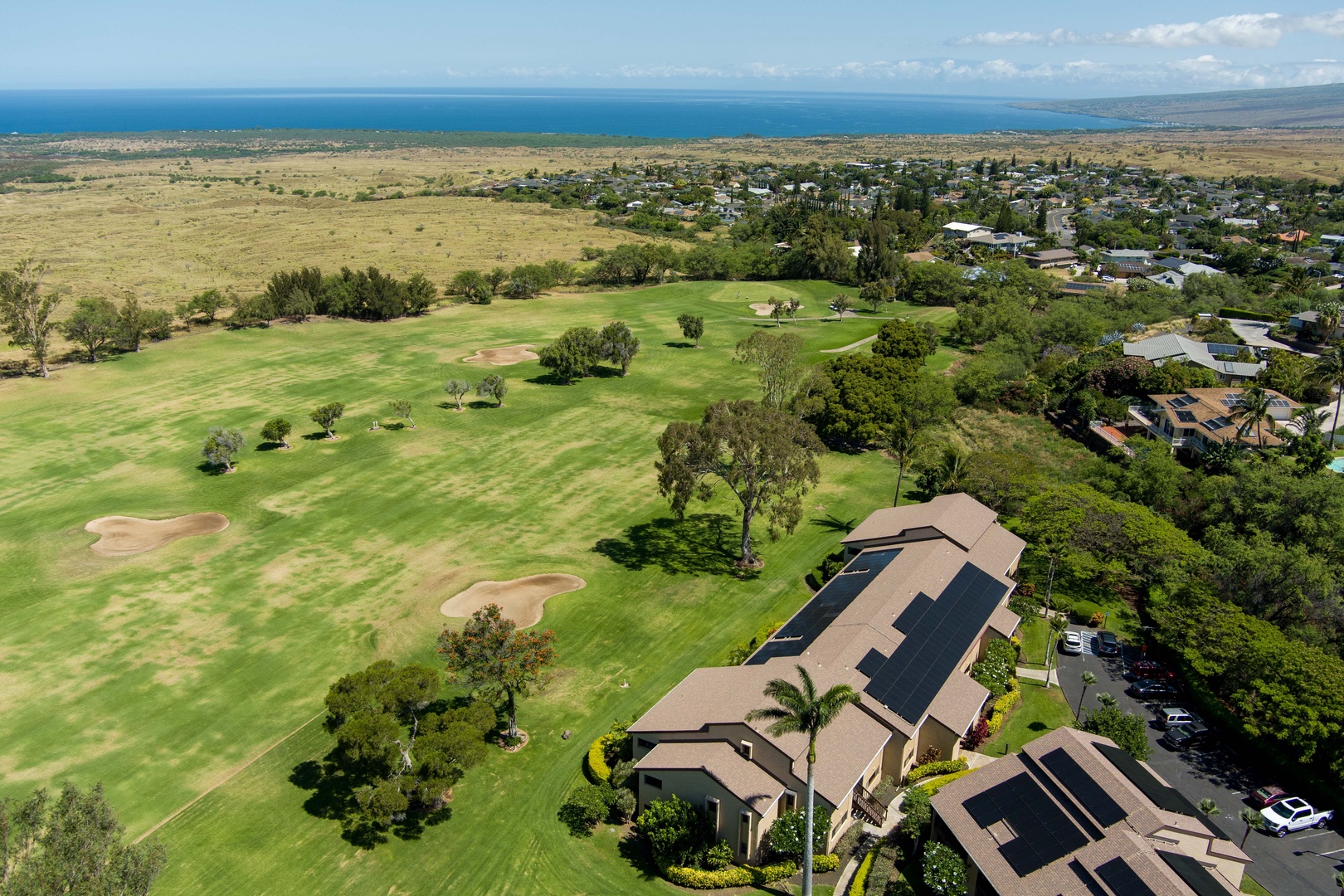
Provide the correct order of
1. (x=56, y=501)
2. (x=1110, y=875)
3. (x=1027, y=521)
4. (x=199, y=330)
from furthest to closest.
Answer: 1. (x=199, y=330)
2. (x=56, y=501)
3. (x=1027, y=521)
4. (x=1110, y=875)

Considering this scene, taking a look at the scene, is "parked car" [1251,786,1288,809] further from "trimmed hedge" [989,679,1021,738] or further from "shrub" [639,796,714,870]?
"shrub" [639,796,714,870]

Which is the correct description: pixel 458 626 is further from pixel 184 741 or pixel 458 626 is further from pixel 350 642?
pixel 184 741

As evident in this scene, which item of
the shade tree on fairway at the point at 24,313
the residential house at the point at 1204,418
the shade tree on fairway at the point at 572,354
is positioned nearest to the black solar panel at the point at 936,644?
the residential house at the point at 1204,418

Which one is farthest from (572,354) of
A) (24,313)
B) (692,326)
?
(24,313)

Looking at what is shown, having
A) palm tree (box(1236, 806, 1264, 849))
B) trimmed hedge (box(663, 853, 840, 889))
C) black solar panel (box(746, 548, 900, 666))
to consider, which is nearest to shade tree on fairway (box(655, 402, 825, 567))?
black solar panel (box(746, 548, 900, 666))

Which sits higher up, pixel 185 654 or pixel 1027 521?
pixel 1027 521

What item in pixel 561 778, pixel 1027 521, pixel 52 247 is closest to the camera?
pixel 561 778

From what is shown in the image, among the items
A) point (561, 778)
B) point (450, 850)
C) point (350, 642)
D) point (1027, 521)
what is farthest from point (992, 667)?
point (350, 642)
